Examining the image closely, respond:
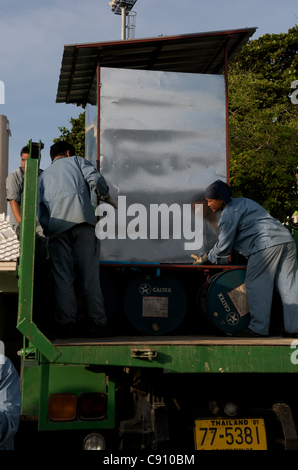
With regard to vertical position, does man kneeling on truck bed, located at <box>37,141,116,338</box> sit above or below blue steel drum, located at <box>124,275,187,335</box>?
above

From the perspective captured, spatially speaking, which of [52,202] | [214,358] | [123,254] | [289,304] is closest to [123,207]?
[123,254]

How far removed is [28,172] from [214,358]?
62.2 inches

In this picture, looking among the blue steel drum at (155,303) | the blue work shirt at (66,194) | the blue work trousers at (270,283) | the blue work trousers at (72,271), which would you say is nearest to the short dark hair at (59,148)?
the blue work shirt at (66,194)

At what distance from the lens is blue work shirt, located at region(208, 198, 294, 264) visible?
14.0 feet

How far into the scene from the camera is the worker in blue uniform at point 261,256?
407cm

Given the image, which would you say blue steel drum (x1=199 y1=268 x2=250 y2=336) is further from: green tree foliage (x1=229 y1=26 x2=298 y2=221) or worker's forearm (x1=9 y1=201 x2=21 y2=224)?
green tree foliage (x1=229 y1=26 x2=298 y2=221)

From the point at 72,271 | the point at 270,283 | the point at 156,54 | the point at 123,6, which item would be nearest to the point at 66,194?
the point at 72,271

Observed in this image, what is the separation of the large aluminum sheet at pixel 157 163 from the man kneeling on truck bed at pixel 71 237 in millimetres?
672

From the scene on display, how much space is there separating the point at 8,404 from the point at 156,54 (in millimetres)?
4325

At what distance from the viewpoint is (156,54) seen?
5.50 meters

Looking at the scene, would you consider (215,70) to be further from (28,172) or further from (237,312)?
(28,172)

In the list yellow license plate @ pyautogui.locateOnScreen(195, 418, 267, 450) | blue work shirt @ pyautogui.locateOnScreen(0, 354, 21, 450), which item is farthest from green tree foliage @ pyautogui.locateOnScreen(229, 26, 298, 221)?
blue work shirt @ pyautogui.locateOnScreen(0, 354, 21, 450)

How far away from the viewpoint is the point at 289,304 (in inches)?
160
